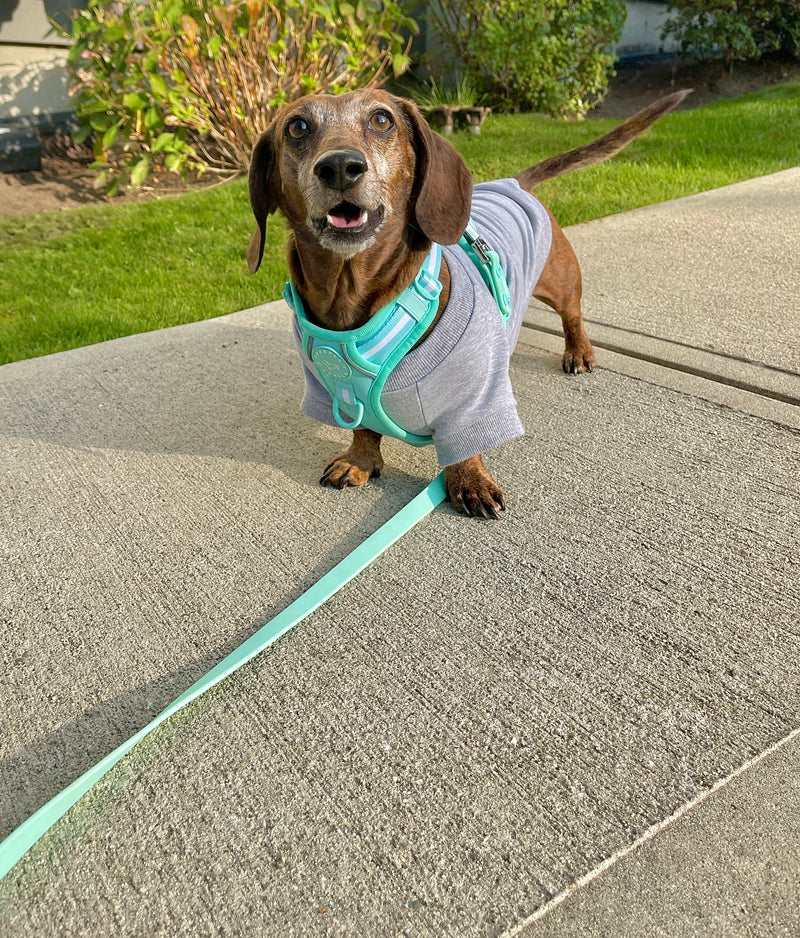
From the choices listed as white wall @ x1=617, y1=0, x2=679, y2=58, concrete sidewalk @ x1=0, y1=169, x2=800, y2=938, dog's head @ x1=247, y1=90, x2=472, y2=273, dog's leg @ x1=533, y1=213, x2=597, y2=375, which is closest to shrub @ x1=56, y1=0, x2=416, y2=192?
concrete sidewalk @ x1=0, y1=169, x2=800, y2=938

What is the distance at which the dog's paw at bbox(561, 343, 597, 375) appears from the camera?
127 inches

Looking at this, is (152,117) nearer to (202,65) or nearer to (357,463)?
(202,65)

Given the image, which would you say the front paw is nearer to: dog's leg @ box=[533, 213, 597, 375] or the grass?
dog's leg @ box=[533, 213, 597, 375]

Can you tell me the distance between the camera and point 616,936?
1.27 meters

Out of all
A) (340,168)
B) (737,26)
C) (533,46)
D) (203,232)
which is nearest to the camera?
(340,168)

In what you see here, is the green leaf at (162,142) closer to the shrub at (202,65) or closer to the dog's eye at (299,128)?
the shrub at (202,65)

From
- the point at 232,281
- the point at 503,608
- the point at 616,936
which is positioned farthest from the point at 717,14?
the point at 616,936

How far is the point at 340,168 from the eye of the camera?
6.63ft

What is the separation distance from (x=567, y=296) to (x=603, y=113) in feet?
26.1

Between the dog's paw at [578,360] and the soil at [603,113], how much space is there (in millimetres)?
4537

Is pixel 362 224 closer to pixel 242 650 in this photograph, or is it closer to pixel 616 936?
pixel 242 650

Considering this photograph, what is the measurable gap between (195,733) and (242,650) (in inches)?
8.3

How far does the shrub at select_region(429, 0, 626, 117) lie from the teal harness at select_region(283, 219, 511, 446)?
6834 millimetres

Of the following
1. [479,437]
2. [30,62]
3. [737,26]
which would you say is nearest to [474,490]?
[479,437]
